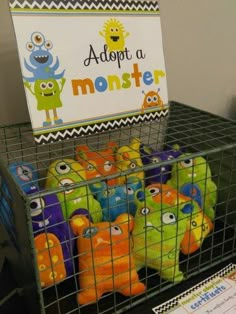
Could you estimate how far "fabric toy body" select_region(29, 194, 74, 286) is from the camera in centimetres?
56

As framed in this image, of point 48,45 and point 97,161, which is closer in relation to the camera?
point 48,45

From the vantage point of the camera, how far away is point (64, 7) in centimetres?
63

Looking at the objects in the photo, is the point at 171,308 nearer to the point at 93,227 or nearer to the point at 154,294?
the point at 154,294

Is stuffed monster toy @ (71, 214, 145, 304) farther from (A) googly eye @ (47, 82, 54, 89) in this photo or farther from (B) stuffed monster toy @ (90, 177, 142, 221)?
(A) googly eye @ (47, 82, 54, 89)

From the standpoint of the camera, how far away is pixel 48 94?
0.61m

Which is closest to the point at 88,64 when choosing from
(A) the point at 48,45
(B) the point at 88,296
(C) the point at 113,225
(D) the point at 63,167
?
(A) the point at 48,45

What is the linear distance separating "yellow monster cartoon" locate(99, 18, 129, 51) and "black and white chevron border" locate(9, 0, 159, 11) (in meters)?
0.03

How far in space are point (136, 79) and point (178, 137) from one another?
230 mm

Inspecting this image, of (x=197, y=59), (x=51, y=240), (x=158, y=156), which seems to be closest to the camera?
(x=51, y=240)

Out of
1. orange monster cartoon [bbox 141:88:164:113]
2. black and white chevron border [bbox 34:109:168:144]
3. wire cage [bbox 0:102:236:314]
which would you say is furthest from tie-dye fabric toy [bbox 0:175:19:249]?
orange monster cartoon [bbox 141:88:164:113]

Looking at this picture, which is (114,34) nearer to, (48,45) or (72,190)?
(48,45)

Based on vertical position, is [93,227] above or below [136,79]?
below

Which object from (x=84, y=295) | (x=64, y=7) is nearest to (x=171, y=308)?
(x=84, y=295)

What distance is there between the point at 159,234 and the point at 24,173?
0.29m
